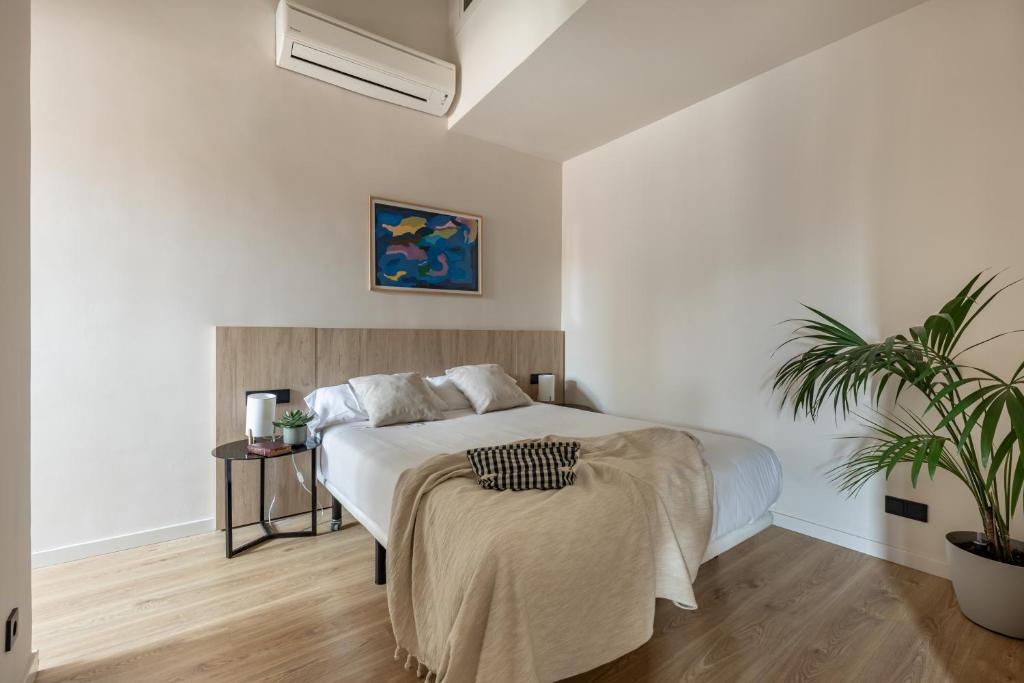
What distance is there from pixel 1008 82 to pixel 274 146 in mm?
3698

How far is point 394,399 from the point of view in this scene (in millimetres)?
2781

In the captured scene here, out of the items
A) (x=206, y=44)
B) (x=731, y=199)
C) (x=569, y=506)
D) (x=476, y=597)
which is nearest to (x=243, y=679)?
(x=476, y=597)

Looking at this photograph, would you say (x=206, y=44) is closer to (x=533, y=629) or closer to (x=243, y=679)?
(x=243, y=679)

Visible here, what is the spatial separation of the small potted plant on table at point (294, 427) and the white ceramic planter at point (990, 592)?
303cm

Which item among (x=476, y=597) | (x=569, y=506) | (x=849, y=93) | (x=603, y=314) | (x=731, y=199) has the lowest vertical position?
(x=476, y=597)

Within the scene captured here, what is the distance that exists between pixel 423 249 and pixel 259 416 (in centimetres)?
159

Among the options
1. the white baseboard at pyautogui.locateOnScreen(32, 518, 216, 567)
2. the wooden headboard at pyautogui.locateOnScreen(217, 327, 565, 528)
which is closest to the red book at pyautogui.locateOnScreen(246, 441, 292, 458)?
the wooden headboard at pyautogui.locateOnScreen(217, 327, 565, 528)

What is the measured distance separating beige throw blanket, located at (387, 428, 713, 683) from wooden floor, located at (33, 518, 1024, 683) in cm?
31

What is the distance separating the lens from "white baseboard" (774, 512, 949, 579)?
2227 millimetres

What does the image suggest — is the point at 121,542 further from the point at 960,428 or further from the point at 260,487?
the point at 960,428

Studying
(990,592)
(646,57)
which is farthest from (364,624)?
(646,57)

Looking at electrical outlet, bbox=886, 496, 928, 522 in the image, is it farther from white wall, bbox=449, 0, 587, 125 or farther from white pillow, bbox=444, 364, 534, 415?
white wall, bbox=449, 0, 587, 125
